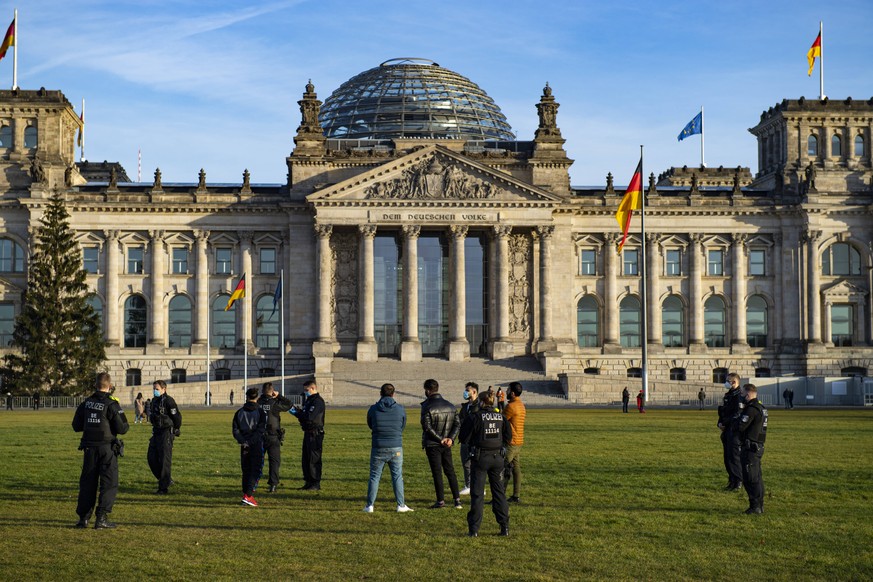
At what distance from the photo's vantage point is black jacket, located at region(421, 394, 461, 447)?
82.4 ft

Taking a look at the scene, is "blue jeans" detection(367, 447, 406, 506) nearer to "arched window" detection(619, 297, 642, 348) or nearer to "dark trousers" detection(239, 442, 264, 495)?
"dark trousers" detection(239, 442, 264, 495)

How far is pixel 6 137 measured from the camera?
102125 millimetres

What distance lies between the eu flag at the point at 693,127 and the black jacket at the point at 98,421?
86003 millimetres

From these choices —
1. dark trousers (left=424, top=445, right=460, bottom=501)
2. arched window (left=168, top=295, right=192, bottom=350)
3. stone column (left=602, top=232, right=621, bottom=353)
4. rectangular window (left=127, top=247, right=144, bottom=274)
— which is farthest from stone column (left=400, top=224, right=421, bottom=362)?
dark trousers (left=424, top=445, right=460, bottom=501)

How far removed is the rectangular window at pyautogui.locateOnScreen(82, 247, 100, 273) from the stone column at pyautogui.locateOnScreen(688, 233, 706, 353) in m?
48.1

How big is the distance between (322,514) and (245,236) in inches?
3101

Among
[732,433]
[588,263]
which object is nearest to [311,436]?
[732,433]

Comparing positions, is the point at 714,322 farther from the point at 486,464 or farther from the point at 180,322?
the point at 486,464

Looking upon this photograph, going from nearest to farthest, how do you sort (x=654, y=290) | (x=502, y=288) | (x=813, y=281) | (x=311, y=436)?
1. (x=311, y=436)
2. (x=502, y=288)
3. (x=813, y=281)
4. (x=654, y=290)

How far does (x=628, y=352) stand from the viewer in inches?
4065

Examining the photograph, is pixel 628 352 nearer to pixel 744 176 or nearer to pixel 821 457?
pixel 744 176

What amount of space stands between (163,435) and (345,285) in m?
73.4

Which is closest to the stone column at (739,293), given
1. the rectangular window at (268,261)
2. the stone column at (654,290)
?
the stone column at (654,290)

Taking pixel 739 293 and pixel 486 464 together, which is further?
pixel 739 293
